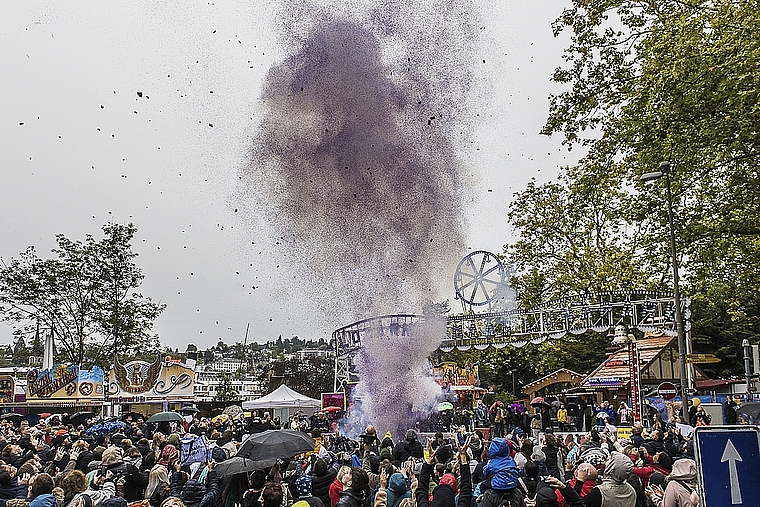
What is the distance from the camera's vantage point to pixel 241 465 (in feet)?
29.7

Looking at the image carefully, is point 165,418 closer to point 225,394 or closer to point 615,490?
point 615,490

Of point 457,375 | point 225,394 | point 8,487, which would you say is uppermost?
point 457,375

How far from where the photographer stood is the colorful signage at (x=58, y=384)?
3422 cm

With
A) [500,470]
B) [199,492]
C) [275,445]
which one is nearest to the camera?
[500,470]

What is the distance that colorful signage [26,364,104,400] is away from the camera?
34.2 meters

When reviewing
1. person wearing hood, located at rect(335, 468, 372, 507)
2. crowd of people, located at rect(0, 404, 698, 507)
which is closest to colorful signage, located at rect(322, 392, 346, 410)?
crowd of people, located at rect(0, 404, 698, 507)

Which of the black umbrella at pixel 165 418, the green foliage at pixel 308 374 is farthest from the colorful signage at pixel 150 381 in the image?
the green foliage at pixel 308 374

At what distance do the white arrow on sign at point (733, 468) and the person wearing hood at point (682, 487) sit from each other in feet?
10.00

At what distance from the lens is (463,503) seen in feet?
24.6

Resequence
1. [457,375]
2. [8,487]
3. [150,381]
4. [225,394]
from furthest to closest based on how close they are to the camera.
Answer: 1. [225,394]
2. [457,375]
3. [150,381]
4. [8,487]

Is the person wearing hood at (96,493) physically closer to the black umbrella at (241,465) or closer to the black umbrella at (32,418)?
the black umbrella at (241,465)

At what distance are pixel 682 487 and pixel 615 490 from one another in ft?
1.95

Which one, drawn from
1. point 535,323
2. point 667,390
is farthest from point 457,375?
point 667,390

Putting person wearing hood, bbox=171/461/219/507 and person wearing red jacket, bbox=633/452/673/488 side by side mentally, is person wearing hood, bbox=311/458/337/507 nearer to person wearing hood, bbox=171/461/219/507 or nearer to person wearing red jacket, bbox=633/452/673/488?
person wearing hood, bbox=171/461/219/507
